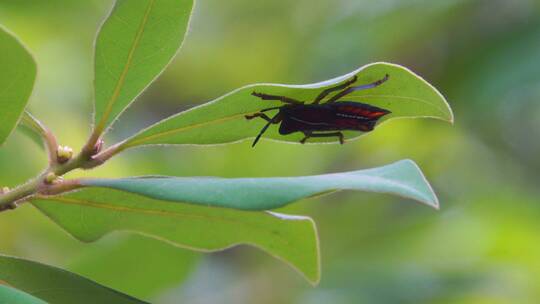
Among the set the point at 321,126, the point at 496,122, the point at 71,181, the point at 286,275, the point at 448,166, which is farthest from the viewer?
the point at 496,122

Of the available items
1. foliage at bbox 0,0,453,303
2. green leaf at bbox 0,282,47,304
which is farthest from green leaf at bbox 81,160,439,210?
green leaf at bbox 0,282,47,304

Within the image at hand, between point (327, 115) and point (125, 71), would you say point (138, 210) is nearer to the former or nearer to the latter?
point (125, 71)

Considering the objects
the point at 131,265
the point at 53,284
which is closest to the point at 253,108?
the point at 53,284

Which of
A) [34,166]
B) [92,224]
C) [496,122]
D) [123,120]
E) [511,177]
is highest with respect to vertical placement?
[92,224]

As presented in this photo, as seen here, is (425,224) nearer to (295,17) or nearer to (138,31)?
(295,17)

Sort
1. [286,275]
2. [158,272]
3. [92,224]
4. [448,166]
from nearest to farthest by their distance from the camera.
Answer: [92,224]
[158,272]
[286,275]
[448,166]

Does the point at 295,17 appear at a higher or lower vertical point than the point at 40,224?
higher

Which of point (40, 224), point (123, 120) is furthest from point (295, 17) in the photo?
point (40, 224)
